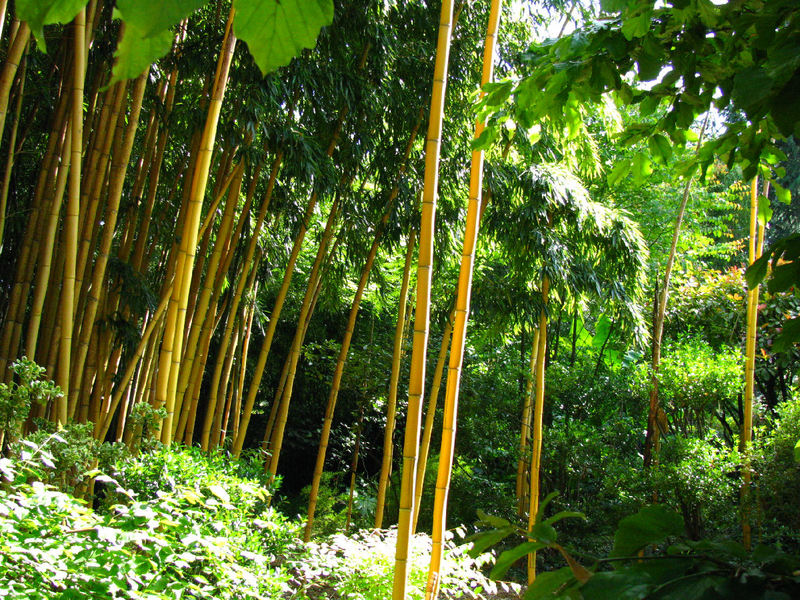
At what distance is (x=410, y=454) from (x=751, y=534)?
373 cm

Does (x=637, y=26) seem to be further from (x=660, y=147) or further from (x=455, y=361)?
(x=455, y=361)

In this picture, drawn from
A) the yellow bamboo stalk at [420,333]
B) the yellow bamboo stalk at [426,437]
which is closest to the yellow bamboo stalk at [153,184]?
the yellow bamboo stalk at [420,333]

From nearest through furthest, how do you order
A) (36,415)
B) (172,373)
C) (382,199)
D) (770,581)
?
(770,581), (172,373), (36,415), (382,199)

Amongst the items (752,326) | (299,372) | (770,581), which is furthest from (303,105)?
(299,372)

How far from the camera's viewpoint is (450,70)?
3557 mm

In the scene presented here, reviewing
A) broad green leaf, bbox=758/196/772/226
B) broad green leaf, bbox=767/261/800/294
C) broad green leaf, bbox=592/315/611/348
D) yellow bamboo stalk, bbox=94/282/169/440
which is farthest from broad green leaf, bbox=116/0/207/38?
broad green leaf, bbox=592/315/611/348

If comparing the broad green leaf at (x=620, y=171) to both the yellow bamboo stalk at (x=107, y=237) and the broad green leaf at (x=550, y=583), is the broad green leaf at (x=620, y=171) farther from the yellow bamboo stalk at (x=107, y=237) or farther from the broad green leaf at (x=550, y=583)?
the yellow bamboo stalk at (x=107, y=237)

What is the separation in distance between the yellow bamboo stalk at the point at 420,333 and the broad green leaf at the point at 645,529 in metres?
1.49

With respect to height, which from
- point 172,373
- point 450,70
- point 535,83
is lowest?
point 172,373

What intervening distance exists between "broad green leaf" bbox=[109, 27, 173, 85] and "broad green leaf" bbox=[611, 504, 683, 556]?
41cm

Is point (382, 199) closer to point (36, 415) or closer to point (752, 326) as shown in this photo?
point (36, 415)

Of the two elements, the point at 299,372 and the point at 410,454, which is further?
the point at 299,372

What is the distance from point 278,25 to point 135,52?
7cm

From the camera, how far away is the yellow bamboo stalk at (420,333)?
1978 millimetres
